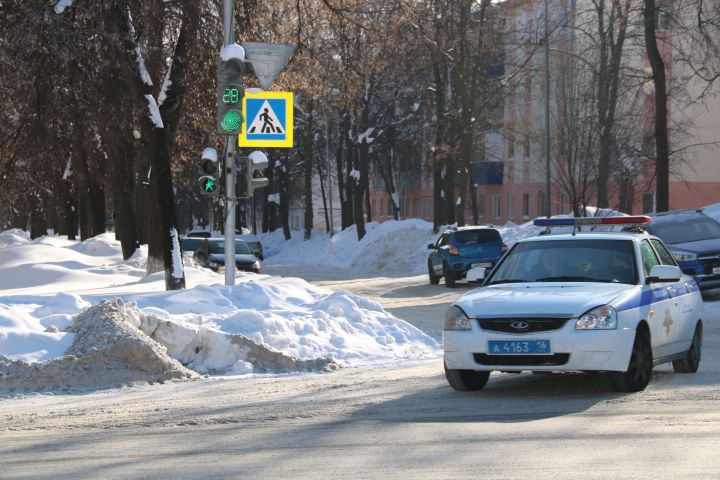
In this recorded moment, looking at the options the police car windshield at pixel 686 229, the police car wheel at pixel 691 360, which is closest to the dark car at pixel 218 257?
the police car windshield at pixel 686 229

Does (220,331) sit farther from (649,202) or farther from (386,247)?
(649,202)

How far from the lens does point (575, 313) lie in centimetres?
1032

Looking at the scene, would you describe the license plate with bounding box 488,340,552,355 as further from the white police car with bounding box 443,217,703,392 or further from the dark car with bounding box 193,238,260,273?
the dark car with bounding box 193,238,260,273

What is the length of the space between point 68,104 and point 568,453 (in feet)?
54.6

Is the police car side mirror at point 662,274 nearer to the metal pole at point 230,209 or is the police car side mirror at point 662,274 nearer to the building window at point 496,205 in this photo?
the metal pole at point 230,209

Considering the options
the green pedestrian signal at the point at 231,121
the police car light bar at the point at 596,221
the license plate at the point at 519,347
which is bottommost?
the license plate at the point at 519,347

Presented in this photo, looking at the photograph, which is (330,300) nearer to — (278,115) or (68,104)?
(278,115)

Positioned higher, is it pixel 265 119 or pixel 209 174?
pixel 265 119

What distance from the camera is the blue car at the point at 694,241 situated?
928 inches

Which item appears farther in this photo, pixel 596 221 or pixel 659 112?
pixel 659 112

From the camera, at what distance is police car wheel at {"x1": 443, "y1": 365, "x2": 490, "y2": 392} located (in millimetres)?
11016

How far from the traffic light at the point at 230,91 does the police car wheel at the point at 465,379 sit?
300 inches

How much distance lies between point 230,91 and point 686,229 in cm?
1127

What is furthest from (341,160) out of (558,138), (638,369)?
(638,369)
